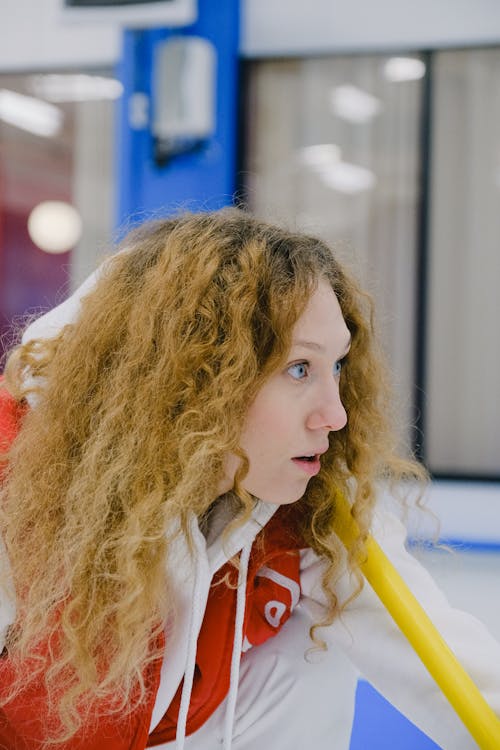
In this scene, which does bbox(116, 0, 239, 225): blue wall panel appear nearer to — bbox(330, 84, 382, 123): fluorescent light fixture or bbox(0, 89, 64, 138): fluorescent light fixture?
bbox(330, 84, 382, 123): fluorescent light fixture

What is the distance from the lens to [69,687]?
4.00 feet

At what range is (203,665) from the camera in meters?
1.38

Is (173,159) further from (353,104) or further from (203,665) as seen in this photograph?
(203,665)

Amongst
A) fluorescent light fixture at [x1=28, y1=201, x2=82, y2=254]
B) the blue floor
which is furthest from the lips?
fluorescent light fixture at [x1=28, y1=201, x2=82, y2=254]

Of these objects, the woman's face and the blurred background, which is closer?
the woman's face

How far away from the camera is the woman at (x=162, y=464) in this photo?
3.86ft

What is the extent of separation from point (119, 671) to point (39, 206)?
492cm

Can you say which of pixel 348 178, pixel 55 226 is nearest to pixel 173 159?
pixel 348 178

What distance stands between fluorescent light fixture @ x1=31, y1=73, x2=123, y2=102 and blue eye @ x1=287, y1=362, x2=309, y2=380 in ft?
13.7

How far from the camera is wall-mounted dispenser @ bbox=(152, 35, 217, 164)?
4469 millimetres

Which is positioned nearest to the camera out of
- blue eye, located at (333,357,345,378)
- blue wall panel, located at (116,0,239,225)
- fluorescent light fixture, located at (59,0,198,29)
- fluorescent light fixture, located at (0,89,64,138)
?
blue eye, located at (333,357,345,378)

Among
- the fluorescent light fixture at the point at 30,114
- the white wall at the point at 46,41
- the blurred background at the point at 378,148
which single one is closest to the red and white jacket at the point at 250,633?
the blurred background at the point at 378,148

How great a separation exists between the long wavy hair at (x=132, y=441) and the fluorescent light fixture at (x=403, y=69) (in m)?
3.70

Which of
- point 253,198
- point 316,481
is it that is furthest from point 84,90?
point 316,481
